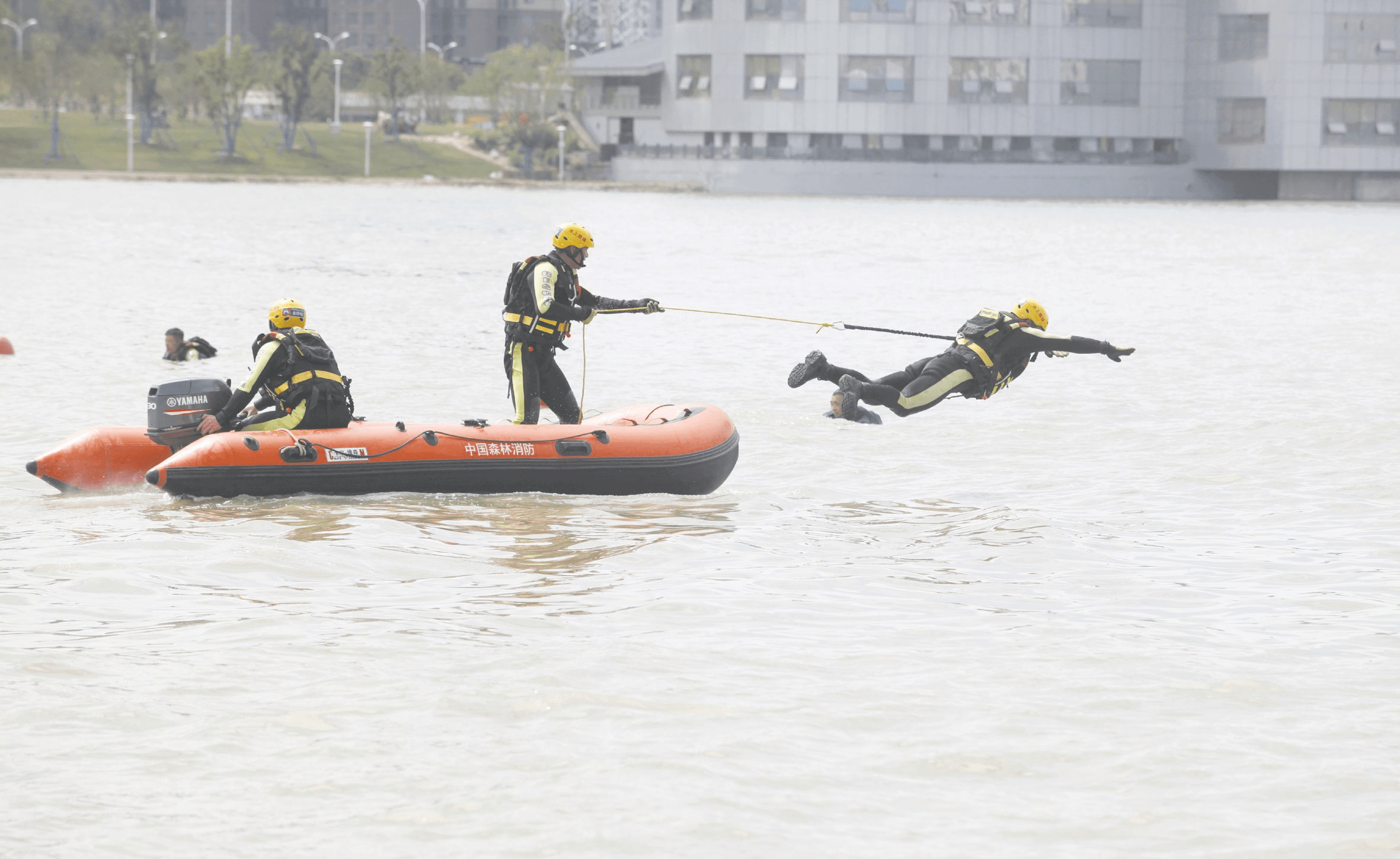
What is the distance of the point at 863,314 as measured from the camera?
2961cm

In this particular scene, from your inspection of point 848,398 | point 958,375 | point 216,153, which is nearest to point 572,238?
point 848,398

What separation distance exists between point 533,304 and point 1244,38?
82046 mm

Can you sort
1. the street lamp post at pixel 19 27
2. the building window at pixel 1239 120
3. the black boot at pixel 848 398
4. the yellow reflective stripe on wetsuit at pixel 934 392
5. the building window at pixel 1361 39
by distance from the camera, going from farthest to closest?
1. the street lamp post at pixel 19 27
2. the building window at pixel 1239 120
3. the building window at pixel 1361 39
4. the yellow reflective stripe on wetsuit at pixel 934 392
5. the black boot at pixel 848 398

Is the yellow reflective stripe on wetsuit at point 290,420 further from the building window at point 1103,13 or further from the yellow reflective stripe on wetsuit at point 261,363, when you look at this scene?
the building window at point 1103,13

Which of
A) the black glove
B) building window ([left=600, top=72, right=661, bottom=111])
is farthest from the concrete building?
the black glove

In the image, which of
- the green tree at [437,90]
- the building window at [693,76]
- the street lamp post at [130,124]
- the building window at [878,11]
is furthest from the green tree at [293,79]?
the building window at [878,11]

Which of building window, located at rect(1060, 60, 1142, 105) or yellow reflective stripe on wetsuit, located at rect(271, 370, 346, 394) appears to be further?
building window, located at rect(1060, 60, 1142, 105)

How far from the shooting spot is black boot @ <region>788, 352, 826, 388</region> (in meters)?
12.5

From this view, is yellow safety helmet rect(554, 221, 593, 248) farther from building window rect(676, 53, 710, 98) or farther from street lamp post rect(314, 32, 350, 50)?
street lamp post rect(314, 32, 350, 50)

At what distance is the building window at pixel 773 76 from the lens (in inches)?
3440

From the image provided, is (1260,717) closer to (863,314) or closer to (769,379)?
(769,379)

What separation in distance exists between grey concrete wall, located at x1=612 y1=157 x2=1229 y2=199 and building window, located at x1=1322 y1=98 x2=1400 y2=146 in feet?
26.3

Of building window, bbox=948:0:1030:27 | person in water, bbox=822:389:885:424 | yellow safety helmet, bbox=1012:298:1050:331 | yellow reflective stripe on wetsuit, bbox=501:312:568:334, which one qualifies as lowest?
person in water, bbox=822:389:885:424

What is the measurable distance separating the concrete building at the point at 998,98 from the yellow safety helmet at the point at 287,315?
7634cm
